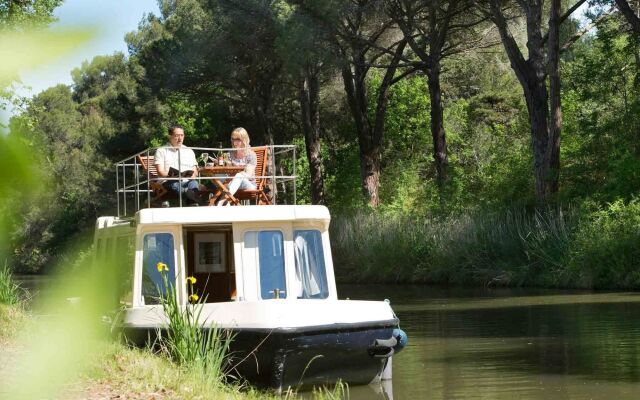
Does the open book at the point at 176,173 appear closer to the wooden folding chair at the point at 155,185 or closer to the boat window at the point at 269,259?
the wooden folding chair at the point at 155,185

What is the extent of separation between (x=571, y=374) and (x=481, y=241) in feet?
57.2

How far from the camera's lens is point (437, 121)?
3684 cm

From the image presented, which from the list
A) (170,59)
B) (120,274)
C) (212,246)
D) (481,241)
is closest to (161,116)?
(170,59)

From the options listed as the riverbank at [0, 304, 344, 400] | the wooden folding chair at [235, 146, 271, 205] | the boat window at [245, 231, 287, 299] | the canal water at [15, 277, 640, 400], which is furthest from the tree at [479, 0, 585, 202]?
the riverbank at [0, 304, 344, 400]

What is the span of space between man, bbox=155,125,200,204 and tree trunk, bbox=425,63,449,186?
23.2m

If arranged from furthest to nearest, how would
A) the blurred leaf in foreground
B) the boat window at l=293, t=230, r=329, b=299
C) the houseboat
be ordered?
the boat window at l=293, t=230, r=329, b=299 → the houseboat → the blurred leaf in foreground

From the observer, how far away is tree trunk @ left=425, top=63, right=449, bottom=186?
36.2m

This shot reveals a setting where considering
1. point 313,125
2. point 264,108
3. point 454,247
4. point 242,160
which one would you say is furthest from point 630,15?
point 264,108

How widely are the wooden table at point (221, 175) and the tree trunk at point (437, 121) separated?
76.1ft

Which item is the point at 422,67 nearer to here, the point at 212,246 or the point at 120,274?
the point at 212,246

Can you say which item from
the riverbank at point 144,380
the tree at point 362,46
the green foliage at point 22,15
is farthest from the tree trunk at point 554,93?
the green foliage at point 22,15

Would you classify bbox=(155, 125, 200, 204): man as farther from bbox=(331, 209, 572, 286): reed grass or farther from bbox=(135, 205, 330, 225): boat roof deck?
bbox=(331, 209, 572, 286): reed grass

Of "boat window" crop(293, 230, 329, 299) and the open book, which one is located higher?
the open book

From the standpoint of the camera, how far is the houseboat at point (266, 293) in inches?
446
